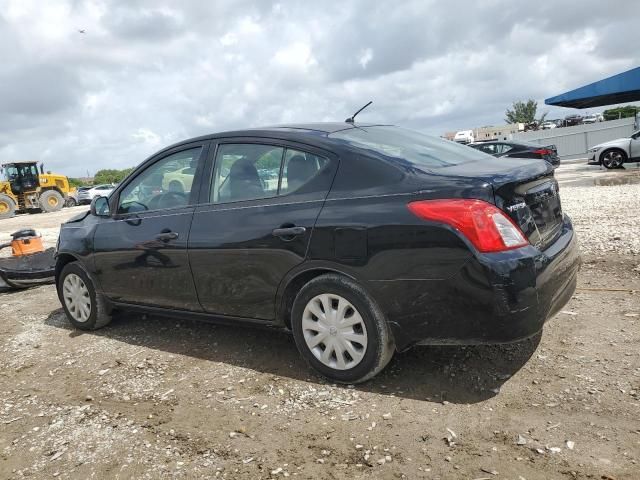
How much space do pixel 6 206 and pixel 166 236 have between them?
25931 mm

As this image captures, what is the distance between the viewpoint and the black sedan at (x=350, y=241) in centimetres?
283

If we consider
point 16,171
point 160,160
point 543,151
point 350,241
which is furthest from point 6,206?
point 350,241

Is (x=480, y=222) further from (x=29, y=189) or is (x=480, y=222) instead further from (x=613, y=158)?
(x=29, y=189)

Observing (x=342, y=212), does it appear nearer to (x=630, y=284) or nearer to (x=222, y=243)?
(x=222, y=243)

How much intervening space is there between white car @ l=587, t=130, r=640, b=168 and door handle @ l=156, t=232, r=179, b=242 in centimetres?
1938

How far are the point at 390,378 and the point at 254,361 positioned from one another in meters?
1.07

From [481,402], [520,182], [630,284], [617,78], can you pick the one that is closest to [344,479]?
[481,402]

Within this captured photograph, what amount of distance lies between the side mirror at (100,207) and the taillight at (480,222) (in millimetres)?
3135

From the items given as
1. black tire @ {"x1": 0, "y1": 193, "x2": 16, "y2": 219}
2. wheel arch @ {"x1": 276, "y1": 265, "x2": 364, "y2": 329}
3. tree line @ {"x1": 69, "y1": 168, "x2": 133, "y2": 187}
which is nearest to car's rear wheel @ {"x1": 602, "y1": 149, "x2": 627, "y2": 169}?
wheel arch @ {"x1": 276, "y1": 265, "x2": 364, "y2": 329}

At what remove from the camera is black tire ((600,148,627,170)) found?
1903 centimetres

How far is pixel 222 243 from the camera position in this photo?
3707mm

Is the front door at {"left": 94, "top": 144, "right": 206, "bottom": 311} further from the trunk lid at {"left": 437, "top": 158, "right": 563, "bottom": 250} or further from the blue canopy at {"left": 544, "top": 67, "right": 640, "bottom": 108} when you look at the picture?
the blue canopy at {"left": 544, "top": 67, "right": 640, "bottom": 108}

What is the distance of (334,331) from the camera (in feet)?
10.7

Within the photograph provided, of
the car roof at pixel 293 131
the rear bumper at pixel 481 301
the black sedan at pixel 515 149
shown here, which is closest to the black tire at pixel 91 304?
the car roof at pixel 293 131
